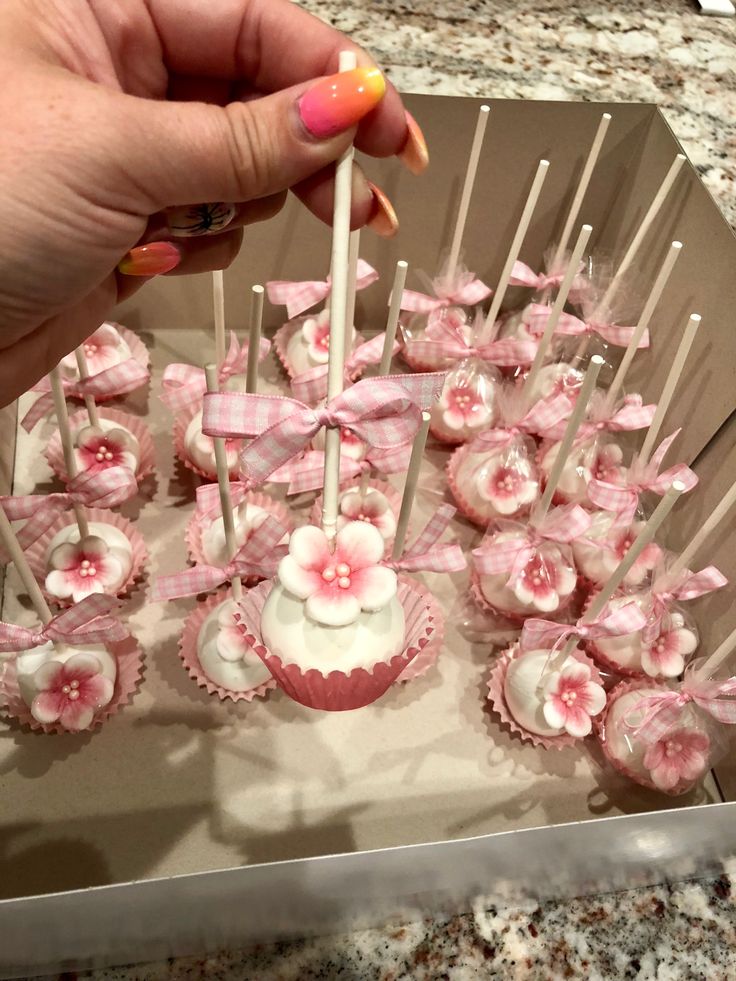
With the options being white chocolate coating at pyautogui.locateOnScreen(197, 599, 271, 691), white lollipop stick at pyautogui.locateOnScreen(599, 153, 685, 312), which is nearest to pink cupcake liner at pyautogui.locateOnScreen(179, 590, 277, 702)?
white chocolate coating at pyautogui.locateOnScreen(197, 599, 271, 691)

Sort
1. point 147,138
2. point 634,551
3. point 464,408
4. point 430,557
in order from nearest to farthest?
point 147,138 < point 634,551 < point 430,557 < point 464,408

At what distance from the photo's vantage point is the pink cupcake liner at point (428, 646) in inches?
38.5

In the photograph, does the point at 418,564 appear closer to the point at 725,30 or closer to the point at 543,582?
the point at 543,582

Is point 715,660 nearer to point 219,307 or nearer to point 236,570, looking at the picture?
point 236,570

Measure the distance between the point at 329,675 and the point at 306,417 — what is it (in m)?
0.19

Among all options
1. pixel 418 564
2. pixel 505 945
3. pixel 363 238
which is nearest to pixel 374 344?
pixel 363 238

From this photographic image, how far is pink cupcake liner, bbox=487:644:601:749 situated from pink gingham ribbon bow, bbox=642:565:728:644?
0.28ft

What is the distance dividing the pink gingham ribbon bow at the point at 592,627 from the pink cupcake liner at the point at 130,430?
1.87 feet

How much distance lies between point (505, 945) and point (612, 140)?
Answer: 1020 mm

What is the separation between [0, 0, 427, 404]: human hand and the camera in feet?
1.66

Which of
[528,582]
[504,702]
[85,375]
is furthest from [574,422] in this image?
[85,375]

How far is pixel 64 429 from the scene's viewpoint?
84cm

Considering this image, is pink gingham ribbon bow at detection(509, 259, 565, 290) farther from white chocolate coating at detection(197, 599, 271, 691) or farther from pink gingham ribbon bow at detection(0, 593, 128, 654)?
pink gingham ribbon bow at detection(0, 593, 128, 654)

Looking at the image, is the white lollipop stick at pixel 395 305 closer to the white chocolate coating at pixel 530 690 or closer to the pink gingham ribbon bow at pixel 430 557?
the pink gingham ribbon bow at pixel 430 557
